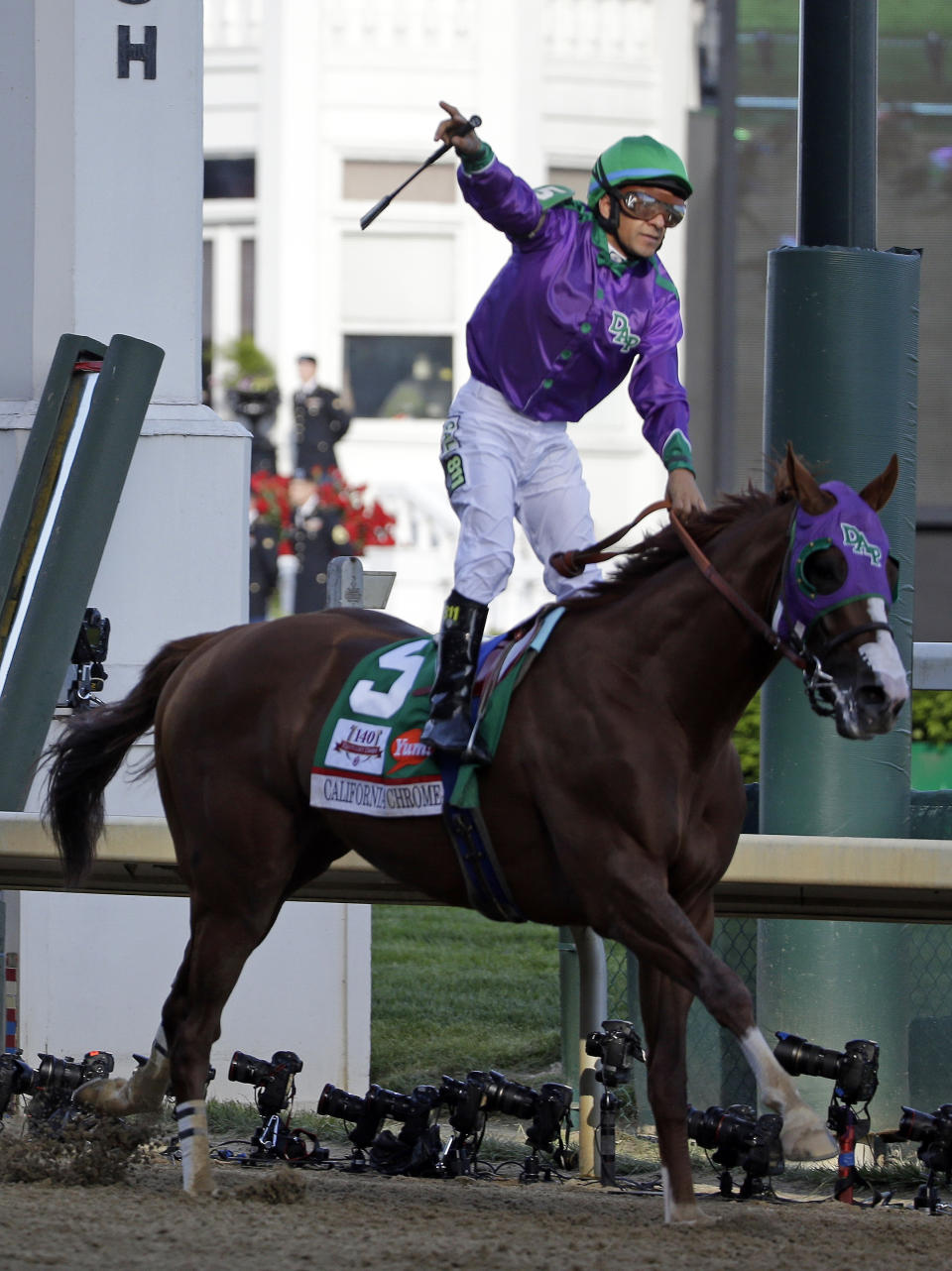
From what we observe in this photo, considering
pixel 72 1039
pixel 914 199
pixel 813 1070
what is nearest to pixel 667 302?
pixel 813 1070

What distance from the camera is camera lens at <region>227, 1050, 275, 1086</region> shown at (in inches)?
216

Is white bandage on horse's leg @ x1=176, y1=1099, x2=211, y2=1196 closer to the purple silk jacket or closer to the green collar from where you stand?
the purple silk jacket

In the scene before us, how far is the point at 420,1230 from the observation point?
4270 mm

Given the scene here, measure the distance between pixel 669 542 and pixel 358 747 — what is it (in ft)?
2.86

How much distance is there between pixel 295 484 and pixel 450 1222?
13.1 meters

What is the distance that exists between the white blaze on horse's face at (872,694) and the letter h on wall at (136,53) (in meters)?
3.80

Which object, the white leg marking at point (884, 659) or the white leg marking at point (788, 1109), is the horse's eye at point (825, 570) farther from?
the white leg marking at point (788, 1109)

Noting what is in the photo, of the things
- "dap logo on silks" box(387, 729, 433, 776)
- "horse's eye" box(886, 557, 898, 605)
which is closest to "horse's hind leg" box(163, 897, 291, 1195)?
"dap logo on silks" box(387, 729, 433, 776)

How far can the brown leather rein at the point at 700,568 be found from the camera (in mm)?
4156

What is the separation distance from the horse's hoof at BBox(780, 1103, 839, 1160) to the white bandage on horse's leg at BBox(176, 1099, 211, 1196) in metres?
1.48

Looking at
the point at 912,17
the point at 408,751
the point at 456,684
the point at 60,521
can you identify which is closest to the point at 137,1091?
the point at 408,751

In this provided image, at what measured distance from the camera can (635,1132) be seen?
617 cm

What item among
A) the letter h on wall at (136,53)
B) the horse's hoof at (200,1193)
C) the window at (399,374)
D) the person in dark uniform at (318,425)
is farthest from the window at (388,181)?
the horse's hoof at (200,1193)

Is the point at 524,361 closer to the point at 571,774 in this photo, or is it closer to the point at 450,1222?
the point at 571,774
